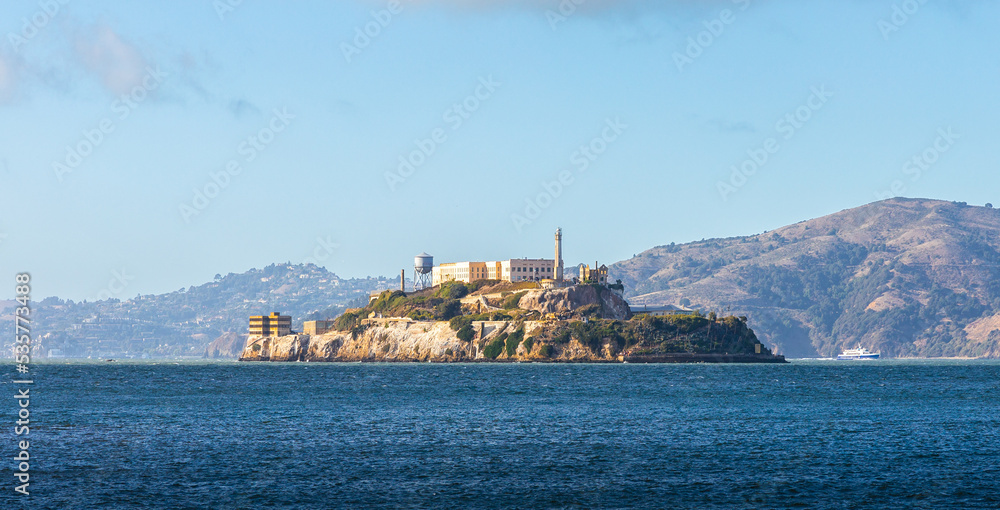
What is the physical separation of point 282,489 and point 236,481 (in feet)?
10.8

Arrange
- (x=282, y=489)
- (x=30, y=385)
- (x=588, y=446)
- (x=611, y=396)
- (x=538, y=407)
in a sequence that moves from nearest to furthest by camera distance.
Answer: (x=282, y=489) → (x=588, y=446) → (x=538, y=407) → (x=611, y=396) → (x=30, y=385)

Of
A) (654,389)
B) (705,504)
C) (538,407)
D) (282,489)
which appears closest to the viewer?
(705,504)

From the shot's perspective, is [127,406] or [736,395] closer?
[127,406]

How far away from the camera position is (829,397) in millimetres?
114375

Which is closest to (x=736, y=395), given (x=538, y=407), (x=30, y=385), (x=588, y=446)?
(x=538, y=407)

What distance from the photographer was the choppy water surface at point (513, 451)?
49.0 m

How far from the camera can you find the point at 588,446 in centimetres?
6706

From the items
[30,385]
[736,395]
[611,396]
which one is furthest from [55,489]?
[30,385]

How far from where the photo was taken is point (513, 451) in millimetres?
64562

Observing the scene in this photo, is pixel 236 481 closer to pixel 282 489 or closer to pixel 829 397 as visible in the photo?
pixel 282 489

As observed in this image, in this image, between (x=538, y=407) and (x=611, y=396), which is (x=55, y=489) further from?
(x=611, y=396)

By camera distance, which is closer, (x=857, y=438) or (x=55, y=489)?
(x=55, y=489)

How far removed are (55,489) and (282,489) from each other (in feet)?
34.6

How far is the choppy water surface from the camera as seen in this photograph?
4900 centimetres
